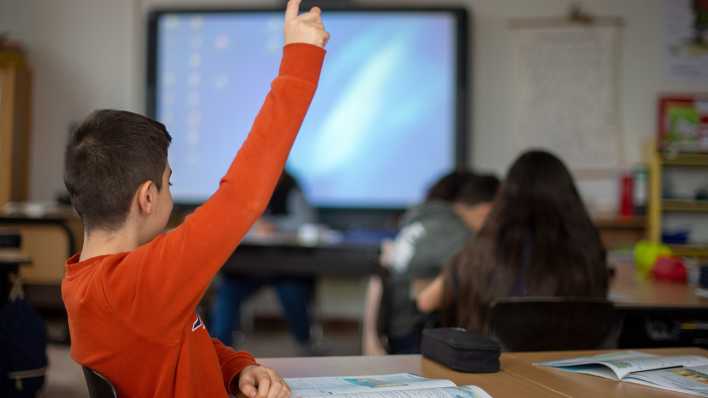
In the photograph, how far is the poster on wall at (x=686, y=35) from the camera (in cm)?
581

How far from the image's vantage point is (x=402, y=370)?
4.90 ft

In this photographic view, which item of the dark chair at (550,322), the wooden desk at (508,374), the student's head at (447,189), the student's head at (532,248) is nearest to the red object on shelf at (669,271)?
the student's head at (447,189)

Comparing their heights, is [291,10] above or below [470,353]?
above

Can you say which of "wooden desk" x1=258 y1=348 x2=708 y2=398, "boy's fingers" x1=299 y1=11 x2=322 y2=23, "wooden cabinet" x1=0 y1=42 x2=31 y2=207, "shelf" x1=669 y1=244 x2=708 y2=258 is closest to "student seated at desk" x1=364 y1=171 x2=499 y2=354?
"wooden desk" x1=258 y1=348 x2=708 y2=398

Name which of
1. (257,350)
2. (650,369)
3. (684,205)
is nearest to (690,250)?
(684,205)

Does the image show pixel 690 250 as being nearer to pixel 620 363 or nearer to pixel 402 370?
pixel 620 363

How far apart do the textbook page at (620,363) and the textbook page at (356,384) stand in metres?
0.31

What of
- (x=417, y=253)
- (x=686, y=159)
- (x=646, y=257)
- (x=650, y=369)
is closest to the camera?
(x=650, y=369)

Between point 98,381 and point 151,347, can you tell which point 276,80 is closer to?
point 151,347

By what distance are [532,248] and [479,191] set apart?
102 cm

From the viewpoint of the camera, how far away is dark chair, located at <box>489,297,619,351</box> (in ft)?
6.68

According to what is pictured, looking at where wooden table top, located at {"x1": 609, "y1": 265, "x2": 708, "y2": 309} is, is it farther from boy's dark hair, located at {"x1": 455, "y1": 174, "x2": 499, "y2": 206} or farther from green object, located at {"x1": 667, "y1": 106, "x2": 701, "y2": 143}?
green object, located at {"x1": 667, "y1": 106, "x2": 701, "y2": 143}

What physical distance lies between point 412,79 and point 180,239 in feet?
16.2

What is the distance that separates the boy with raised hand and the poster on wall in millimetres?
5402
